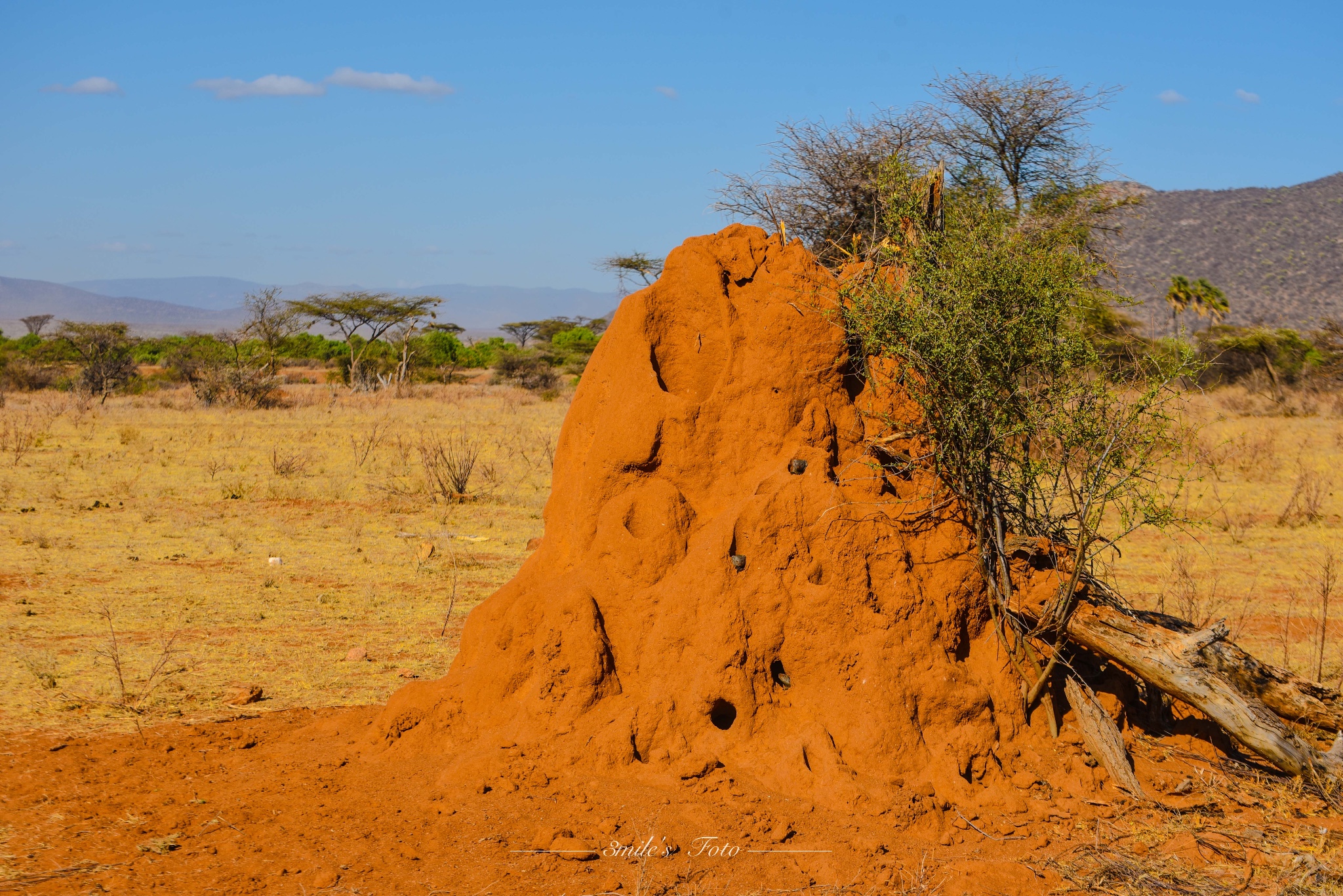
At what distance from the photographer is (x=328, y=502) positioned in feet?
40.4

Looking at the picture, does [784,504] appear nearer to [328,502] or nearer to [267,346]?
[328,502]

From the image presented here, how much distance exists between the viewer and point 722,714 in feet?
14.2

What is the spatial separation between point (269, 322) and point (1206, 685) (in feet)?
102

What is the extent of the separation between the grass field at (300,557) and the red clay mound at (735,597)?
1519mm

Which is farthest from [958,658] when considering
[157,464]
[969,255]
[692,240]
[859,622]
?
[157,464]

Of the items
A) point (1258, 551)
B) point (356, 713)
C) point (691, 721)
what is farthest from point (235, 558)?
point (1258, 551)

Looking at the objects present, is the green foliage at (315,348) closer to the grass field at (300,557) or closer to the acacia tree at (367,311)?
the acacia tree at (367,311)

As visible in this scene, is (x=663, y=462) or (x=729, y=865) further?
(x=663, y=462)

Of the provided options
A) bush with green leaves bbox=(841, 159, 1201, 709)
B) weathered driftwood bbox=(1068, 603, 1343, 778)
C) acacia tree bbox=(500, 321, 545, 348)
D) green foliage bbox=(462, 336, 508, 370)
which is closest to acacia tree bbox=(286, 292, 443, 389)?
green foliage bbox=(462, 336, 508, 370)

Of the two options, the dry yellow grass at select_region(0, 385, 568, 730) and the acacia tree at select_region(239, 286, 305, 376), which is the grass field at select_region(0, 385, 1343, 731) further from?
the acacia tree at select_region(239, 286, 305, 376)

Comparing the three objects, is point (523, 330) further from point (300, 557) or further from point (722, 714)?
point (722, 714)

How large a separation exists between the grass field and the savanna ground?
0.04 m

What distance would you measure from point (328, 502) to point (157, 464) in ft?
13.5

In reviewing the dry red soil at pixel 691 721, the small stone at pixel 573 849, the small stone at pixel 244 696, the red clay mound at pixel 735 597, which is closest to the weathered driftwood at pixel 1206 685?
the dry red soil at pixel 691 721
